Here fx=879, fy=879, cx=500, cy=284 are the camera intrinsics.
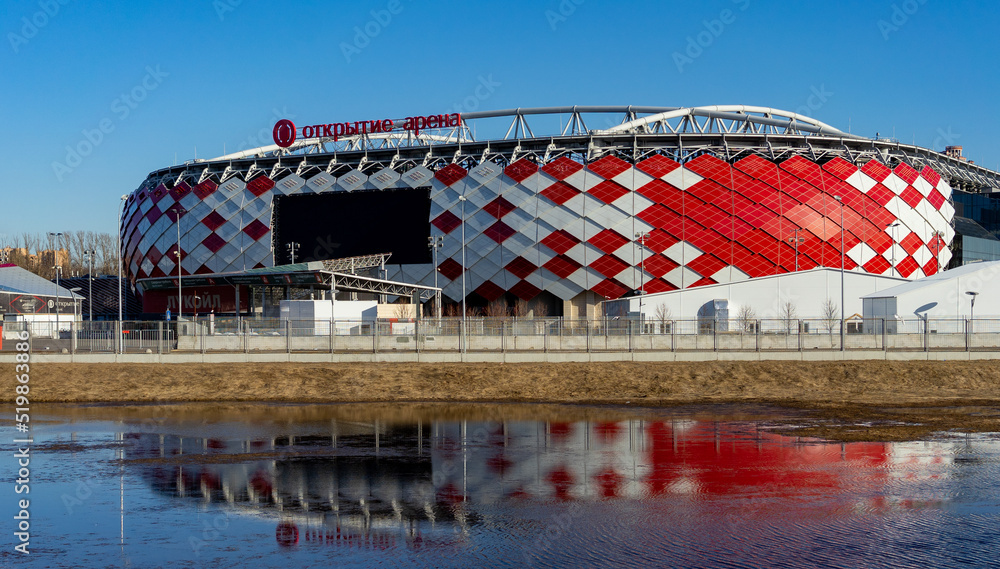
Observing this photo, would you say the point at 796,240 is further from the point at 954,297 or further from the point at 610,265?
the point at 954,297

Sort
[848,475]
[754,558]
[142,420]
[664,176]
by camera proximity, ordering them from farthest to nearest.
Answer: [664,176], [142,420], [848,475], [754,558]

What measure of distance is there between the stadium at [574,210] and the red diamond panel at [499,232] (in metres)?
0.20

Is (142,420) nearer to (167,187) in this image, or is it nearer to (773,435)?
(773,435)

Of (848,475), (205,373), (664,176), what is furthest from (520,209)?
(848,475)

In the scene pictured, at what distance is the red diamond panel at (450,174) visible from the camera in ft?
290

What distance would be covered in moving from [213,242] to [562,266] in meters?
39.6

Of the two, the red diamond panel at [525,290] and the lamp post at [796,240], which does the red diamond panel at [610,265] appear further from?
the lamp post at [796,240]

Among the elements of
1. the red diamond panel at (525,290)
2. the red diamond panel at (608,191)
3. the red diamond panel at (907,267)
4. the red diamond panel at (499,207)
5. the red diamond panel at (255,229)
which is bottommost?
the red diamond panel at (525,290)

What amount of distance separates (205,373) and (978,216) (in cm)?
10009

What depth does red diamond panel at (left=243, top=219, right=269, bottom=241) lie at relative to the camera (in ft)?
308

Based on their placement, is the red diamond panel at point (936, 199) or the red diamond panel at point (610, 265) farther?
the red diamond panel at point (936, 199)

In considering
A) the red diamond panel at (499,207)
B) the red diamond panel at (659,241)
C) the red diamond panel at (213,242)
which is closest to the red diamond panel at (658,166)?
the red diamond panel at (659,241)

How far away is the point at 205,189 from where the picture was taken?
9800 cm

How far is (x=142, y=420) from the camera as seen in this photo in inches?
923
